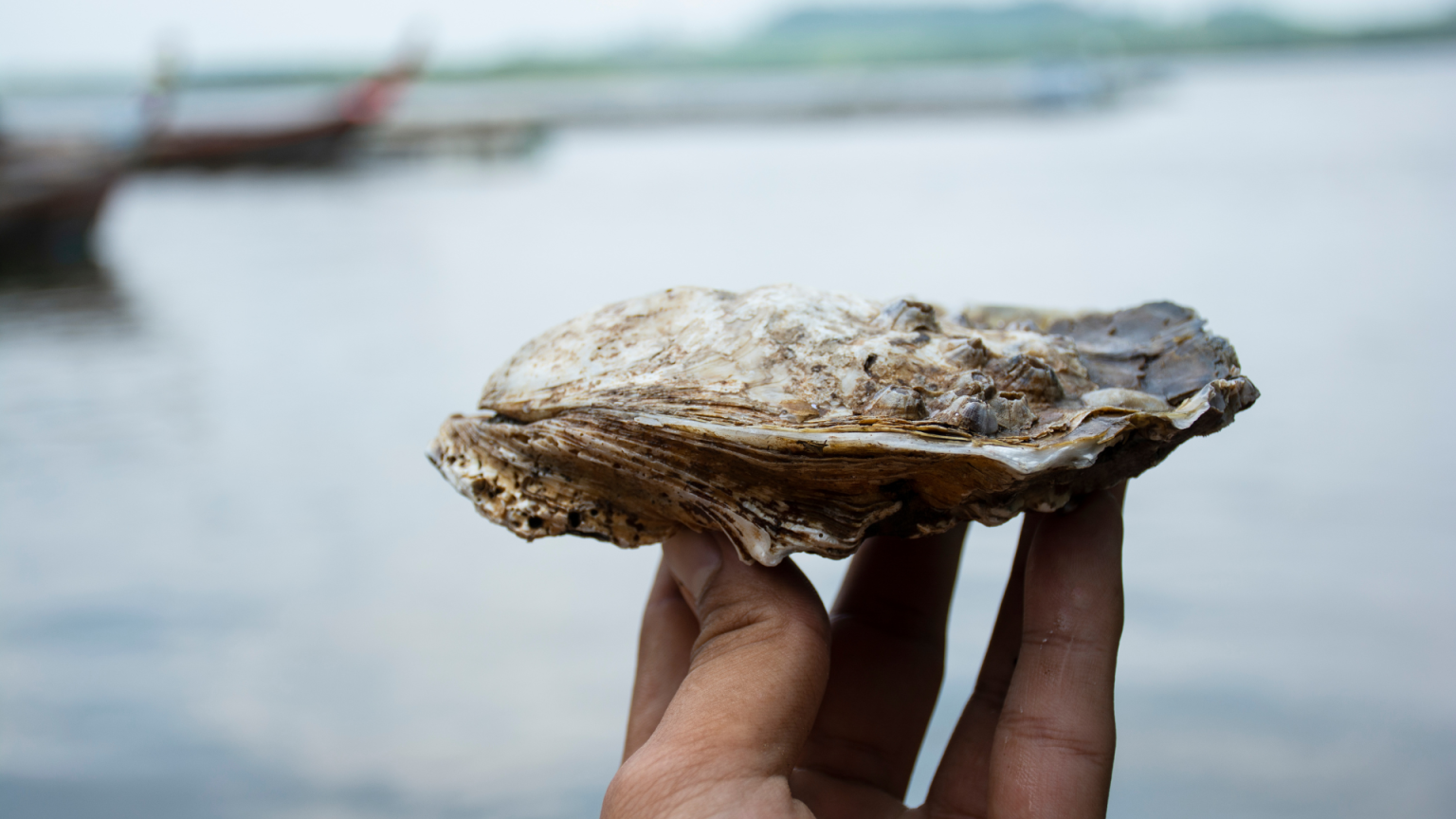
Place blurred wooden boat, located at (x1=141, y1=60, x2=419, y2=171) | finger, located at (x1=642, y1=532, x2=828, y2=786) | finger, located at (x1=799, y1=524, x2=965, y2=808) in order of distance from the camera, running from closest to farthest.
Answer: finger, located at (x1=642, y1=532, x2=828, y2=786)
finger, located at (x1=799, y1=524, x2=965, y2=808)
blurred wooden boat, located at (x1=141, y1=60, x2=419, y2=171)

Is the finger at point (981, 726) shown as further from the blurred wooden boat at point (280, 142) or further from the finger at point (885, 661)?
the blurred wooden boat at point (280, 142)

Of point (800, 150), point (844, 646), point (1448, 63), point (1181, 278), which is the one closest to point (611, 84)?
point (800, 150)

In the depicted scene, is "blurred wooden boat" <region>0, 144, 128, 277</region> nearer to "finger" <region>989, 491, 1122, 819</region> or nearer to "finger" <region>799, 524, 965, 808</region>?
"finger" <region>799, 524, 965, 808</region>

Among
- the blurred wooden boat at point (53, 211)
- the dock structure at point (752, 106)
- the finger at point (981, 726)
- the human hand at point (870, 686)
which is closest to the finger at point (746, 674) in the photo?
the human hand at point (870, 686)

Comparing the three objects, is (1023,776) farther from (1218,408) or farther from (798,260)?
(798,260)

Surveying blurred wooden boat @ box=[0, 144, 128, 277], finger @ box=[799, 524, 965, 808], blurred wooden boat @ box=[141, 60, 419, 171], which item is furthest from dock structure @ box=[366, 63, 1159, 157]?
finger @ box=[799, 524, 965, 808]

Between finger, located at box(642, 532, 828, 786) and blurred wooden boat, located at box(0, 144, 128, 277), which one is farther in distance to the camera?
blurred wooden boat, located at box(0, 144, 128, 277)

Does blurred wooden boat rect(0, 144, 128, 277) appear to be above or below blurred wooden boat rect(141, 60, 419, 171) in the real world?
below
